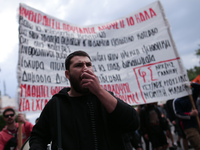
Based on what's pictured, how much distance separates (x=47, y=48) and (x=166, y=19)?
2.56m

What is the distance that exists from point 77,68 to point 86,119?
1.32 ft

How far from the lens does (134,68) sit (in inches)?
158

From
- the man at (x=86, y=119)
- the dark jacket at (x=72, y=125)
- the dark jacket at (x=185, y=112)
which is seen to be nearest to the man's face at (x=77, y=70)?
the man at (x=86, y=119)

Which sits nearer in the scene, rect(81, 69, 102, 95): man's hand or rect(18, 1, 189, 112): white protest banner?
rect(81, 69, 102, 95): man's hand

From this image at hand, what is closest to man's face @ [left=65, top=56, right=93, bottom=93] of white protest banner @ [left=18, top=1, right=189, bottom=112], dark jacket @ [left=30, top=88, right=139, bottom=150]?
dark jacket @ [left=30, top=88, right=139, bottom=150]

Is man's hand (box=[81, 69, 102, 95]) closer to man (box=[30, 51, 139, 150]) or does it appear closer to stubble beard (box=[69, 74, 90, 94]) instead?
man (box=[30, 51, 139, 150])

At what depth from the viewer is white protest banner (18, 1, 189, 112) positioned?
11.5 feet

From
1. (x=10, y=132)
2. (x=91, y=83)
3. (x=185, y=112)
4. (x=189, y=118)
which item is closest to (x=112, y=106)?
(x=91, y=83)

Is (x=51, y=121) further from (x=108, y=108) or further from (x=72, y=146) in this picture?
(x=108, y=108)

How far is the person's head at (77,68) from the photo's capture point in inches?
59.2

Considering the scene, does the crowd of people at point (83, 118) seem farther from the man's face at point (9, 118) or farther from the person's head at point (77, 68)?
the man's face at point (9, 118)

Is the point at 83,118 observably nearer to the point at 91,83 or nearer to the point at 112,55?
the point at 91,83

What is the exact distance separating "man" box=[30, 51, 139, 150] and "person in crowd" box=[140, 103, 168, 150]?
14.0 ft

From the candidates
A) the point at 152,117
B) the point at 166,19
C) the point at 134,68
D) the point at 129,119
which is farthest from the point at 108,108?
the point at 152,117
